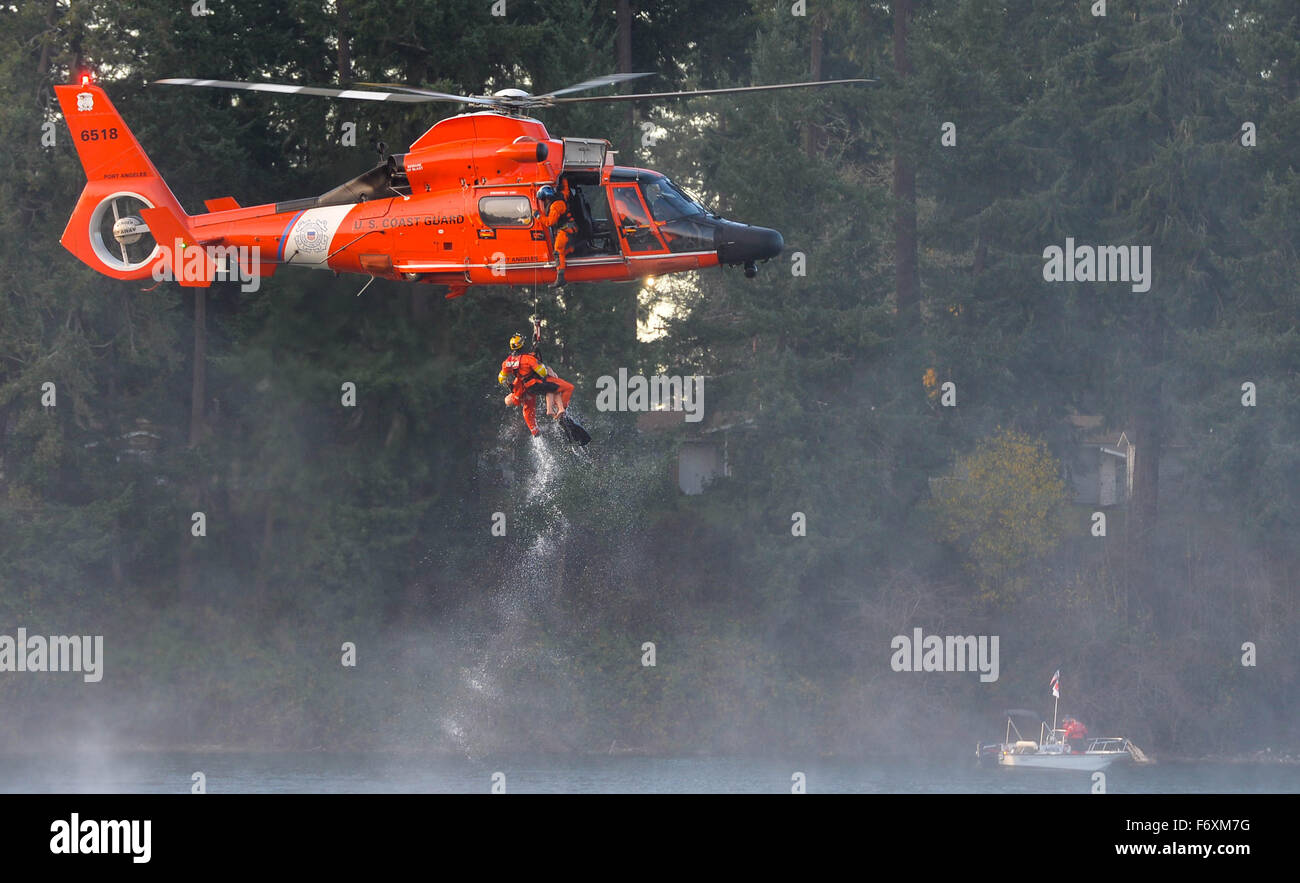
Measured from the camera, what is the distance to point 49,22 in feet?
153

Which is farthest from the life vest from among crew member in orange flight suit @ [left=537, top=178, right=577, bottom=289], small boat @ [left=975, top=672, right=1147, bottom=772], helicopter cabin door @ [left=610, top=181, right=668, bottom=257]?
small boat @ [left=975, top=672, right=1147, bottom=772]

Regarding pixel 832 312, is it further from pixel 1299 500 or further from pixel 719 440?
pixel 1299 500

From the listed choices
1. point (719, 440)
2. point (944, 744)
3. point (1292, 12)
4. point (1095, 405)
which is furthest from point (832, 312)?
point (1292, 12)

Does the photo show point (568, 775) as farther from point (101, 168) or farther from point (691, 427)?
point (101, 168)

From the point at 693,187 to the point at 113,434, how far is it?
18.9 m

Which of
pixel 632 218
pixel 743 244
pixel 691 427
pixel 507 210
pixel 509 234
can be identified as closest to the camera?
pixel 507 210

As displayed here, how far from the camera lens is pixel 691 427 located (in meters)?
51.6

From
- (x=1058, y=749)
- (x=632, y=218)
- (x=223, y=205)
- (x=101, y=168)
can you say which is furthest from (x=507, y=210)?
(x=1058, y=749)

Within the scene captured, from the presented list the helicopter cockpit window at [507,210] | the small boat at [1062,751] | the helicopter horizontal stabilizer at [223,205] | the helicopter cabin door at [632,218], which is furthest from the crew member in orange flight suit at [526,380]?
the small boat at [1062,751]

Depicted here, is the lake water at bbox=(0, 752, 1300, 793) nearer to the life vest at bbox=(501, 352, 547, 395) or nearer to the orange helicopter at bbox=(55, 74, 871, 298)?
the orange helicopter at bbox=(55, 74, 871, 298)

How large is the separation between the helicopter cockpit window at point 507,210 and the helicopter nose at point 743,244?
2.94 meters

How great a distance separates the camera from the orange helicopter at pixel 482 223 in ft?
91.1

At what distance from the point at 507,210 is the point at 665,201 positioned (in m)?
2.42

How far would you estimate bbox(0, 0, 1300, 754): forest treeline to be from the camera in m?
47.2
